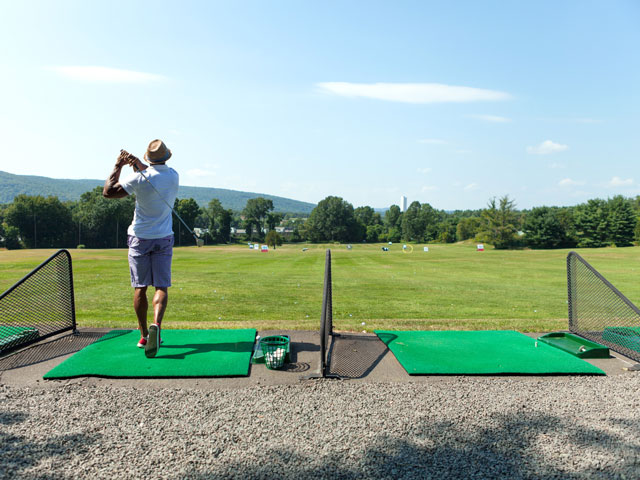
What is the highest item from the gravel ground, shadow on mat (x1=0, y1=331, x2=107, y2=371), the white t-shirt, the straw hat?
the straw hat

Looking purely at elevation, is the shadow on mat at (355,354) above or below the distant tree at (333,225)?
below

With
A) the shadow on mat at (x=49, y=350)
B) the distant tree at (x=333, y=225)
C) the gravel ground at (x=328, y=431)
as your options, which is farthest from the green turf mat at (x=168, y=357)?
the distant tree at (x=333, y=225)

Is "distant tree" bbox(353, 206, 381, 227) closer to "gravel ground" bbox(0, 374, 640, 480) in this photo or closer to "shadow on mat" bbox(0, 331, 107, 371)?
"shadow on mat" bbox(0, 331, 107, 371)

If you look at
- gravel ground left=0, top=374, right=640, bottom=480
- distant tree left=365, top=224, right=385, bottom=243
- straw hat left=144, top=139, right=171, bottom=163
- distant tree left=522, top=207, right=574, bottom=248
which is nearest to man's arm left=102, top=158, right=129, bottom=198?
straw hat left=144, top=139, right=171, bottom=163

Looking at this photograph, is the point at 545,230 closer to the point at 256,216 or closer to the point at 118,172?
the point at 256,216

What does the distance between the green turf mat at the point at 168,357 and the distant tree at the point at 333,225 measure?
438ft

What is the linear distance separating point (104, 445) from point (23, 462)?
1.67 feet

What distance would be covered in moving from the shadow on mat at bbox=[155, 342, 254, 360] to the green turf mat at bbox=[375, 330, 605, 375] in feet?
6.29

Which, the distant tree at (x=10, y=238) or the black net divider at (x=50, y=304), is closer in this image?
the black net divider at (x=50, y=304)

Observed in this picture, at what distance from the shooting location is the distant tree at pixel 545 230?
297 feet

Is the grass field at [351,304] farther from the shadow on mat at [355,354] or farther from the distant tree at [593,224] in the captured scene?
the distant tree at [593,224]

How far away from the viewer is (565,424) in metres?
3.85

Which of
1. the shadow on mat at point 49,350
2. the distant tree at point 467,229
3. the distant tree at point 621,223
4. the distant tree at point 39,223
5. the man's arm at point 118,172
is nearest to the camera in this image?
the shadow on mat at point 49,350

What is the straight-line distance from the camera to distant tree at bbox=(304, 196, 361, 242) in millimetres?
142125
